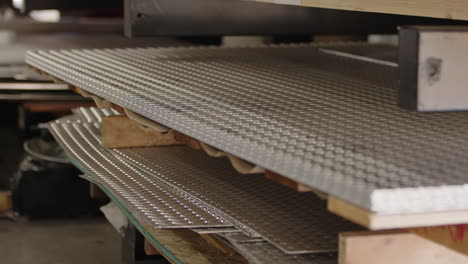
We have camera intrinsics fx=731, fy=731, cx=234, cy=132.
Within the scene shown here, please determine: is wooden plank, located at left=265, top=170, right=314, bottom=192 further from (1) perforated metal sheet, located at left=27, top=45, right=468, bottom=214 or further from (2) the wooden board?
(2) the wooden board

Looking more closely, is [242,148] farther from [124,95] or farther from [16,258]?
[16,258]

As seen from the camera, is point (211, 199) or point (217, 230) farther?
point (211, 199)

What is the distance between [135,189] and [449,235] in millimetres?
1019

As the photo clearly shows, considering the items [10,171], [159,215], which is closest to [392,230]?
[159,215]

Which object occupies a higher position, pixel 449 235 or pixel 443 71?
pixel 443 71

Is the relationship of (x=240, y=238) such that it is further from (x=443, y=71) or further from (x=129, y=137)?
(x=129, y=137)

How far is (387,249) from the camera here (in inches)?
55.2

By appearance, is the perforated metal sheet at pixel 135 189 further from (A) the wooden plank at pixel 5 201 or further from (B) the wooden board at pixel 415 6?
(A) the wooden plank at pixel 5 201

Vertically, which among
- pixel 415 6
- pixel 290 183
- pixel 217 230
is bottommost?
pixel 217 230

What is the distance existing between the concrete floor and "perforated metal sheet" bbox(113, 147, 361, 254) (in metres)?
1.62

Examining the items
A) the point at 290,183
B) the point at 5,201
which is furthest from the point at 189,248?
the point at 5,201

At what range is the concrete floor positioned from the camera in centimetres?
400

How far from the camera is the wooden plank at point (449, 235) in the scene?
150 cm

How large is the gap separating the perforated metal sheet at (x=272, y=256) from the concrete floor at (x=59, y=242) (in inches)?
96.2
